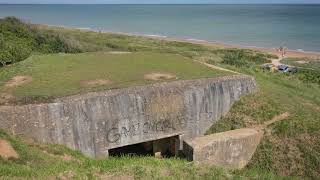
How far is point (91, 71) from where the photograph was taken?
1977 centimetres

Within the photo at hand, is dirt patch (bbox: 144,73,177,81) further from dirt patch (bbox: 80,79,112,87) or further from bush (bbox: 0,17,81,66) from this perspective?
bush (bbox: 0,17,81,66)

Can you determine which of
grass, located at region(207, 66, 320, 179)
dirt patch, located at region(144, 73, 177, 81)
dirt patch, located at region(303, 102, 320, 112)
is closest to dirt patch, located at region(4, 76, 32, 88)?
dirt patch, located at region(144, 73, 177, 81)

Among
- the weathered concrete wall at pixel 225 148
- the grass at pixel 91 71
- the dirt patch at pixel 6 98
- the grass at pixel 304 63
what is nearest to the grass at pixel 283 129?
the weathered concrete wall at pixel 225 148

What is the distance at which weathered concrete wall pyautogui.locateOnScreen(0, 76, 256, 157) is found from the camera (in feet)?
50.1

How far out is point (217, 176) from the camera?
1327 cm

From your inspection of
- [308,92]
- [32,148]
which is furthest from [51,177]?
[308,92]

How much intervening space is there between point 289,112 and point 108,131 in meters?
8.13

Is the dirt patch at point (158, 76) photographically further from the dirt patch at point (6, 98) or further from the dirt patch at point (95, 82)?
the dirt patch at point (6, 98)

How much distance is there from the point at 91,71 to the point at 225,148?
6936mm

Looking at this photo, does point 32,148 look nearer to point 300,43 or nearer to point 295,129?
point 295,129

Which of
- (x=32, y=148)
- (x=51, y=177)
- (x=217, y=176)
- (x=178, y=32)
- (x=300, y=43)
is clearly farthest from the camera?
(x=178, y=32)

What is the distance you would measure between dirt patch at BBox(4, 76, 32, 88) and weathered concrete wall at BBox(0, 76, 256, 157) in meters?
Result: 2.95

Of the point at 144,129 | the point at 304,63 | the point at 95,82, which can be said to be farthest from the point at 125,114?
the point at 304,63

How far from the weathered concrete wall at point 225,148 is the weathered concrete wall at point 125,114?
1.28 m
